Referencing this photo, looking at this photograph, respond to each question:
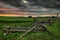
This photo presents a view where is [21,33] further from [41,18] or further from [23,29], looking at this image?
[41,18]

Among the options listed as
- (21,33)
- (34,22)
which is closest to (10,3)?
(34,22)

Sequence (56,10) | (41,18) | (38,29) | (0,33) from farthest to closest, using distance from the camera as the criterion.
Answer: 1. (56,10)
2. (41,18)
3. (38,29)
4. (0,33)

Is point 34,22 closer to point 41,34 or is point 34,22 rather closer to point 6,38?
point 41,34

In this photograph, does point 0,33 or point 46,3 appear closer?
point 0,33

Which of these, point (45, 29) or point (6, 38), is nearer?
point (6, 38)

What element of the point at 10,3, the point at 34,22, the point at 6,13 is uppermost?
the point at 10,3

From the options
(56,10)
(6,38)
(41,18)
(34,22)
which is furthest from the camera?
(56,10)

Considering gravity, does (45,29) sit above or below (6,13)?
below

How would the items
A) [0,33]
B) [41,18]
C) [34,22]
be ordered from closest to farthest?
[0,33] < [34,22] < [41,18]

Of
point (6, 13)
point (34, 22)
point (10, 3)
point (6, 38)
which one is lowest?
point (6, 38)

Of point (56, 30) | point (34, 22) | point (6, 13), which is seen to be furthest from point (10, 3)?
point (56, 30)
